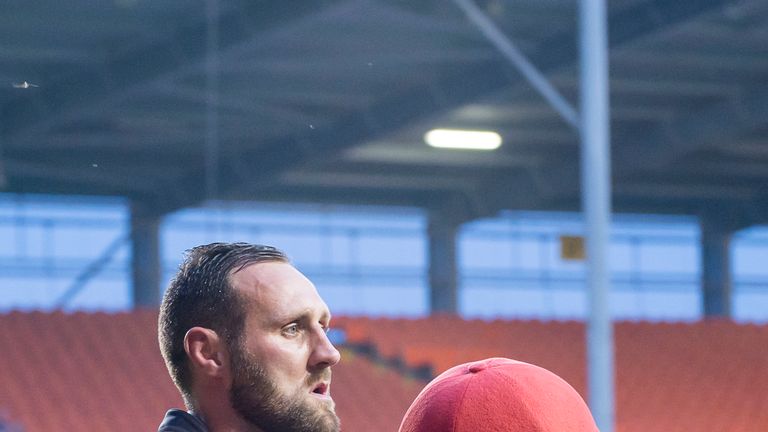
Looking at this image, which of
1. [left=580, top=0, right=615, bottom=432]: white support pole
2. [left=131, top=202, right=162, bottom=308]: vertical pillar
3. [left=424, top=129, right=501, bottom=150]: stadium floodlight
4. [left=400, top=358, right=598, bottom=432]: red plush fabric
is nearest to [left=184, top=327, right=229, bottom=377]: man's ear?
[left=400, top=358, right=598, bottom=432]: red plush fabric

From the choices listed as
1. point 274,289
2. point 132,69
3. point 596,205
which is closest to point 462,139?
point 132,69

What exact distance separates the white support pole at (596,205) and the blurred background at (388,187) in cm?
25

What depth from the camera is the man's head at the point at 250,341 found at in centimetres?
155

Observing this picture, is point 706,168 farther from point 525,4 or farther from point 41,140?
point 41,140

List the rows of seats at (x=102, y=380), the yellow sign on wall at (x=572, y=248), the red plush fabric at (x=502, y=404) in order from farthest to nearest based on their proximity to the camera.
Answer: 1. the rows of seats at (x=102, y=380)
2. the yellow sign on wall at (x=572, y=248)
3. the red plush fabric at (x=502, y=404)

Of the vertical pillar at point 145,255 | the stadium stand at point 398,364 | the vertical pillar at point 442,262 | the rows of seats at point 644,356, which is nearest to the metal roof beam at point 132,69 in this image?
the stadium stand at point 398,364

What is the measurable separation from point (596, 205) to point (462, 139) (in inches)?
297

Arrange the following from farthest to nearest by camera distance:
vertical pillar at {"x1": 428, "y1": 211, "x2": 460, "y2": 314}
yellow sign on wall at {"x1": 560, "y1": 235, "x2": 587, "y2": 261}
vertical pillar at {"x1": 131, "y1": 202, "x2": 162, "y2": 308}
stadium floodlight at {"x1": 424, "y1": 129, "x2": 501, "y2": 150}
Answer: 1. vertical pillar at {"x1": 428, "y1": 211, "x2": 460, "y2": 314}
2. vertical pillar at {"x1": 131, "y1": 202, "x2": 162, "y2": 308}
3. stadium floodlight at {"x1": 424, "y1": 129, "x2": 501, "y2": 150}
4. yellow sign on wall at {"x1": 560, "y1": 235, "x2": 587, "y2": 261}

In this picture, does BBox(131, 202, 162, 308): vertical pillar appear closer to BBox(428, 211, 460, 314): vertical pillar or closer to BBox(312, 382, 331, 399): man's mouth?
BBox(428, 211, 460, 314): vertical pillar

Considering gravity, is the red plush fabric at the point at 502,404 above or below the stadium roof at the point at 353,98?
below

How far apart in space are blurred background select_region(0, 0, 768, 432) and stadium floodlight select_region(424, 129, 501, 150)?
64 millimetres

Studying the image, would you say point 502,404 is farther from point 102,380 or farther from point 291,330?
point 102,380

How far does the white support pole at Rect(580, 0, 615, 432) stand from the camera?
8.52m

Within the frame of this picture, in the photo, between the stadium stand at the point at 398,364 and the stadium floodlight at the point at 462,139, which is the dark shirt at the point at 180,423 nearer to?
the stadium stand at the point at 398,364
